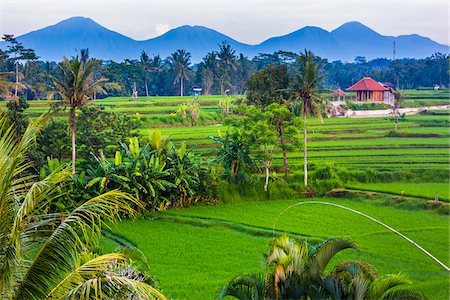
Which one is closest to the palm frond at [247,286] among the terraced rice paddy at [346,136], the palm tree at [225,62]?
the terraced rice paddy at [346,136]

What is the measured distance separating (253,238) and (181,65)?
16109 mm

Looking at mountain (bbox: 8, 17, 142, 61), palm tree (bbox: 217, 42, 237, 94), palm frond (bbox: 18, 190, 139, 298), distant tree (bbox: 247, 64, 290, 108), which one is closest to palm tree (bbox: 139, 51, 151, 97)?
palm tree (bbox: 217, 42, 237, 94)

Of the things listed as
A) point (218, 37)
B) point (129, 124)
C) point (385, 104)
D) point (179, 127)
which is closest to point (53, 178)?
point (129, 124)

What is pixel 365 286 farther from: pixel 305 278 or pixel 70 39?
pixel 70 39

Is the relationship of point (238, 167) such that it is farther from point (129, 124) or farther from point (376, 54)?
point (376, 54)

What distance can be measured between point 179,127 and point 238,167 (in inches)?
276

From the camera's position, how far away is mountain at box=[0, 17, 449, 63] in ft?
169

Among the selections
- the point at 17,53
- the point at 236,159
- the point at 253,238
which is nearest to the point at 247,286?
the point at 253,238

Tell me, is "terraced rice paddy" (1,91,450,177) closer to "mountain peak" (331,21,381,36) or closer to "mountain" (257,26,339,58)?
"mountain" (257,26,339,58)

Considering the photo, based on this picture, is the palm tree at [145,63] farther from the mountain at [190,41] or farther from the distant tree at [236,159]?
the mountain at [190,41]

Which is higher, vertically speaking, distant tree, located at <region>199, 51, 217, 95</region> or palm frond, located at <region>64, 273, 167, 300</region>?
distant tree, located at <region>199, 51, 217, 95</region>

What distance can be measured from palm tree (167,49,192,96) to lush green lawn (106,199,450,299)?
42.0ft

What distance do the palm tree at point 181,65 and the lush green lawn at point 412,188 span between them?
40.7 ft

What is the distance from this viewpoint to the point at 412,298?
4828 millimetres
